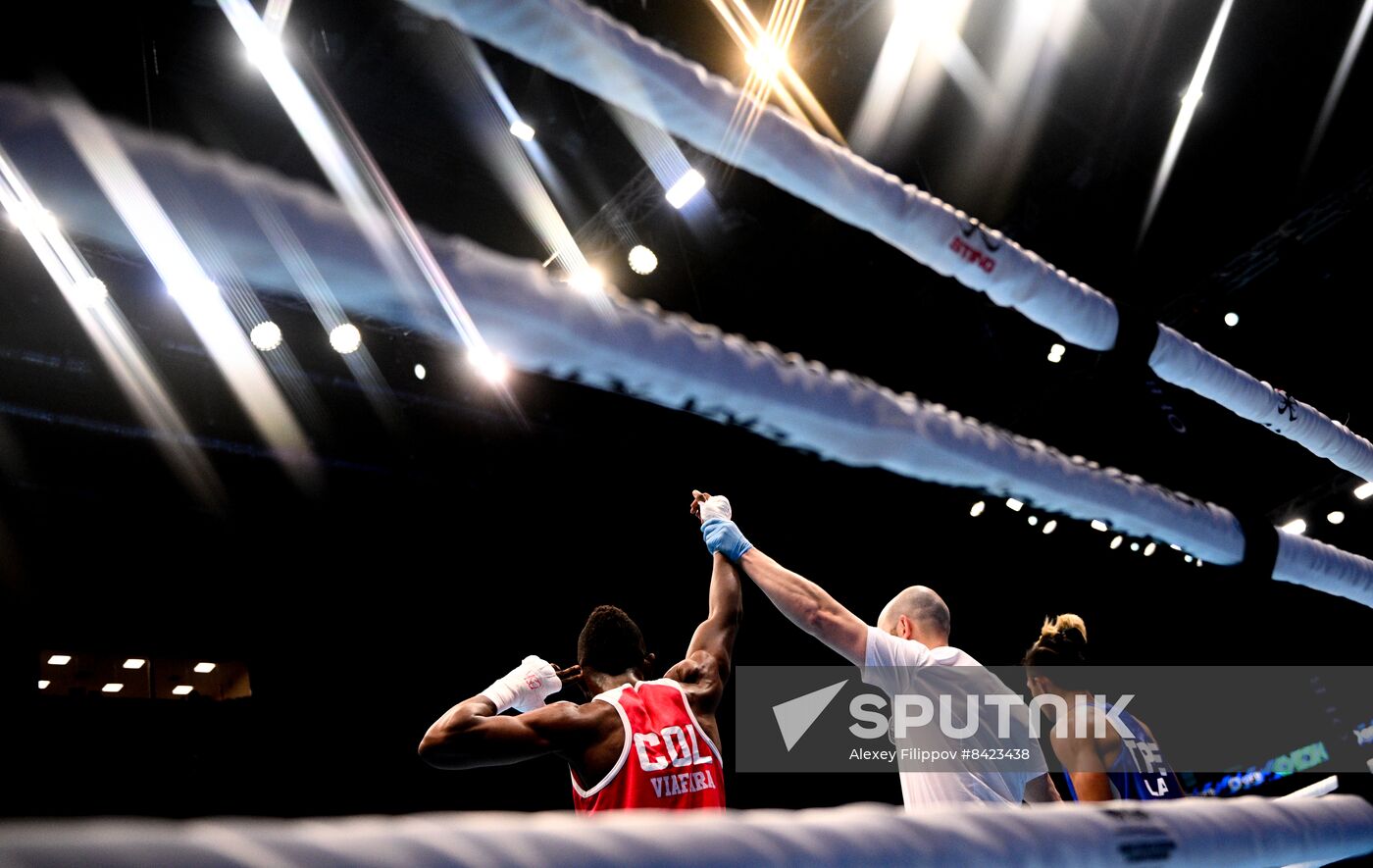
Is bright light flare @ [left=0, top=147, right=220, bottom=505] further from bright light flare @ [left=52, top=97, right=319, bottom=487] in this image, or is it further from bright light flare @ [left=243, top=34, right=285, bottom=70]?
bright light flare @ [left=243, top=34, right=285, bottom=70]

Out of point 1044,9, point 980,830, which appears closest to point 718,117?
point 980,830

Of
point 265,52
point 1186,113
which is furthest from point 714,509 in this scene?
point 1186,113

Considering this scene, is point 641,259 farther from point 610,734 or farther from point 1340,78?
point 1340,78

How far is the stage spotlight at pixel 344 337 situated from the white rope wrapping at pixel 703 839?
4.62 metres

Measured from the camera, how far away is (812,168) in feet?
4.45

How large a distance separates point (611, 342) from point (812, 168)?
22.2 inches

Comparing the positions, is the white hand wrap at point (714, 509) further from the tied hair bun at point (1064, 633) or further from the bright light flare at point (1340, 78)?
the bright light flare at point (1340, 78)

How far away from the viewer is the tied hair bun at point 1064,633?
2.53 metres

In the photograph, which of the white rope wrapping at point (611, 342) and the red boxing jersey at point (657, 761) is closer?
the white rope wrapping at point (611, 342)

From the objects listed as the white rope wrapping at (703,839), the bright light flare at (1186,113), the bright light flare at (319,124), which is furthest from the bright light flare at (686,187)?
the white rope wrapping at (703,839)

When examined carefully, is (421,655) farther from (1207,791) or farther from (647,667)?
(1207,791)

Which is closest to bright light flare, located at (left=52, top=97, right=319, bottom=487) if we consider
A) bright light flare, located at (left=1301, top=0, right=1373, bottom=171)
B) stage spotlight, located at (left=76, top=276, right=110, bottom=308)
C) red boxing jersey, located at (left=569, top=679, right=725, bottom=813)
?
stage spotlight, located at (left=76, top=276, right=110, bottom=308)

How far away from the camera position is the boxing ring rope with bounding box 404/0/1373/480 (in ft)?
3.46

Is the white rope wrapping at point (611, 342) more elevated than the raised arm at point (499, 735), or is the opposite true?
the white rope wrapping at point (611, 342)
